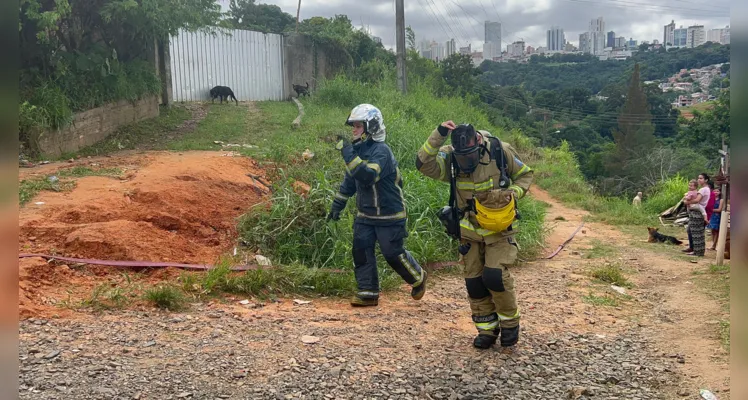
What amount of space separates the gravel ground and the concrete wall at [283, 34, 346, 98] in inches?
624

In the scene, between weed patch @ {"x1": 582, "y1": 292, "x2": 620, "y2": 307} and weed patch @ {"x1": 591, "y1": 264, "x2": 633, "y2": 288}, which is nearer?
weed patch @ {"x1": 582, "y1": 292, "x2": 620, "y2": 307}

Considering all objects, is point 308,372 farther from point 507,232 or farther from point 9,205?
point 9,205

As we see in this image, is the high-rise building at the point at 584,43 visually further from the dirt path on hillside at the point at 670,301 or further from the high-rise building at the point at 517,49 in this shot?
the dirt path on hillside at the point at 670,301

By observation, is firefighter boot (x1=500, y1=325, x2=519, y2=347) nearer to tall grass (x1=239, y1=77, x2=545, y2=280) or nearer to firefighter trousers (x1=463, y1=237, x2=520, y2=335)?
firefighter trousers (x1=463, y1=237, x2=520, y2=335)

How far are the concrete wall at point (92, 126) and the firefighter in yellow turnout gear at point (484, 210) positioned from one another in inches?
266

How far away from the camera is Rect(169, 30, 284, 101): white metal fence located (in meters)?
16.3

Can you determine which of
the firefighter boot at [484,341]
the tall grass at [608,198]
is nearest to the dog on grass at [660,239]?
the tall grass at [608,198]

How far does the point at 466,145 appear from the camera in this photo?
448cm

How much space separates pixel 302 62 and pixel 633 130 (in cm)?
2114

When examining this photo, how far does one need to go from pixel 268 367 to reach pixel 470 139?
2.07m

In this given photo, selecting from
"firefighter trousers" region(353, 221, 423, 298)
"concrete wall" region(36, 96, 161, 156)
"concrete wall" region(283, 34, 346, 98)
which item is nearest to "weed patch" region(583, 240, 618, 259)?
"firefighter trousers" region(353, 221, 423, 298)

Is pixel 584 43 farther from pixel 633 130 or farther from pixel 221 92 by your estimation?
pixel 221 92

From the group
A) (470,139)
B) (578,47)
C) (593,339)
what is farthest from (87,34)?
(578,47)

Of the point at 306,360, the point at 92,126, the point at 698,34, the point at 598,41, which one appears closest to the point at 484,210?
the point at 306,360
